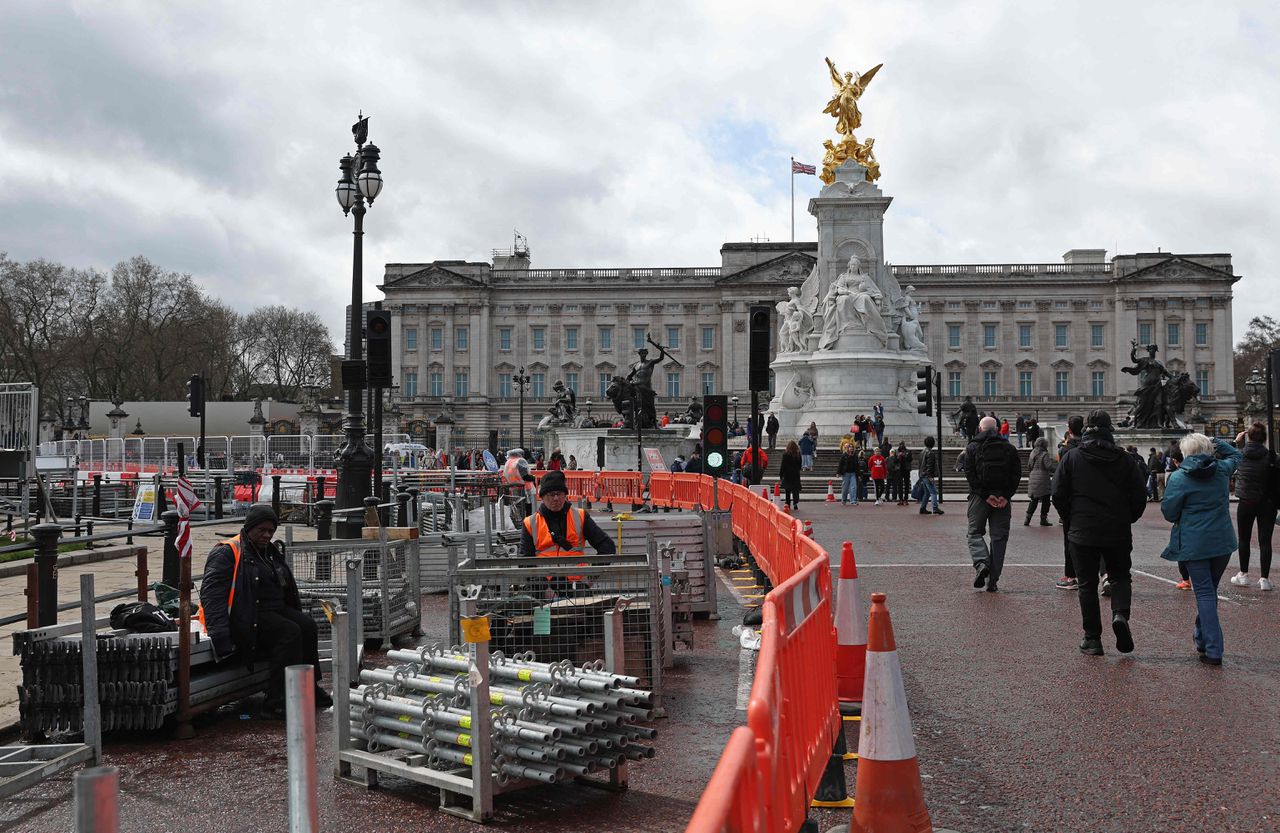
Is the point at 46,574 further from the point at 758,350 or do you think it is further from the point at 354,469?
the point at 758,350

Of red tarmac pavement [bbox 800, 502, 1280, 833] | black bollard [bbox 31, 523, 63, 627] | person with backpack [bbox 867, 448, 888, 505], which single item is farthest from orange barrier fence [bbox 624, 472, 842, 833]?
person with backpack [bbox 867, 448, 888, 505]

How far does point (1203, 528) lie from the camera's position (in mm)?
8422

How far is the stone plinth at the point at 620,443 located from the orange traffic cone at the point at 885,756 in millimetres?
33226

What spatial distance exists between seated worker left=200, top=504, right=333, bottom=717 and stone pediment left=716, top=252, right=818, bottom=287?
283 ft

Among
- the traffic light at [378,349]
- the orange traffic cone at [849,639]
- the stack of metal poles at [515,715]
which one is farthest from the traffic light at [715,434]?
the stack of metal poles at [515,715]

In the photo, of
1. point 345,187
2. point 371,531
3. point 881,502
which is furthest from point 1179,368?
point 371,531

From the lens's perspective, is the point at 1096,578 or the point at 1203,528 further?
the point at 1096,578

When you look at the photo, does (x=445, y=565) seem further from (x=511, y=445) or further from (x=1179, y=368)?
(x=1179, y=368)

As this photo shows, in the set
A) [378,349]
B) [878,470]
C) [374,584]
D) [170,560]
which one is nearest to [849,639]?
[374,584]

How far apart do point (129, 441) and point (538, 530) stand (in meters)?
32.6

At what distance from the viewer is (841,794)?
5.22 m

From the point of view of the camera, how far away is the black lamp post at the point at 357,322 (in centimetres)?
1606

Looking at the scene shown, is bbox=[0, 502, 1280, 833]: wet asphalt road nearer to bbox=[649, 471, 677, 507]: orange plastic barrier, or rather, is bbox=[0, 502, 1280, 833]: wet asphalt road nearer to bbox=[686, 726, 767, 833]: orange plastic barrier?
bbox=[686, 726, 767, 833]: orange plastic barrier

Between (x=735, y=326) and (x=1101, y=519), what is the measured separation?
283 ft
